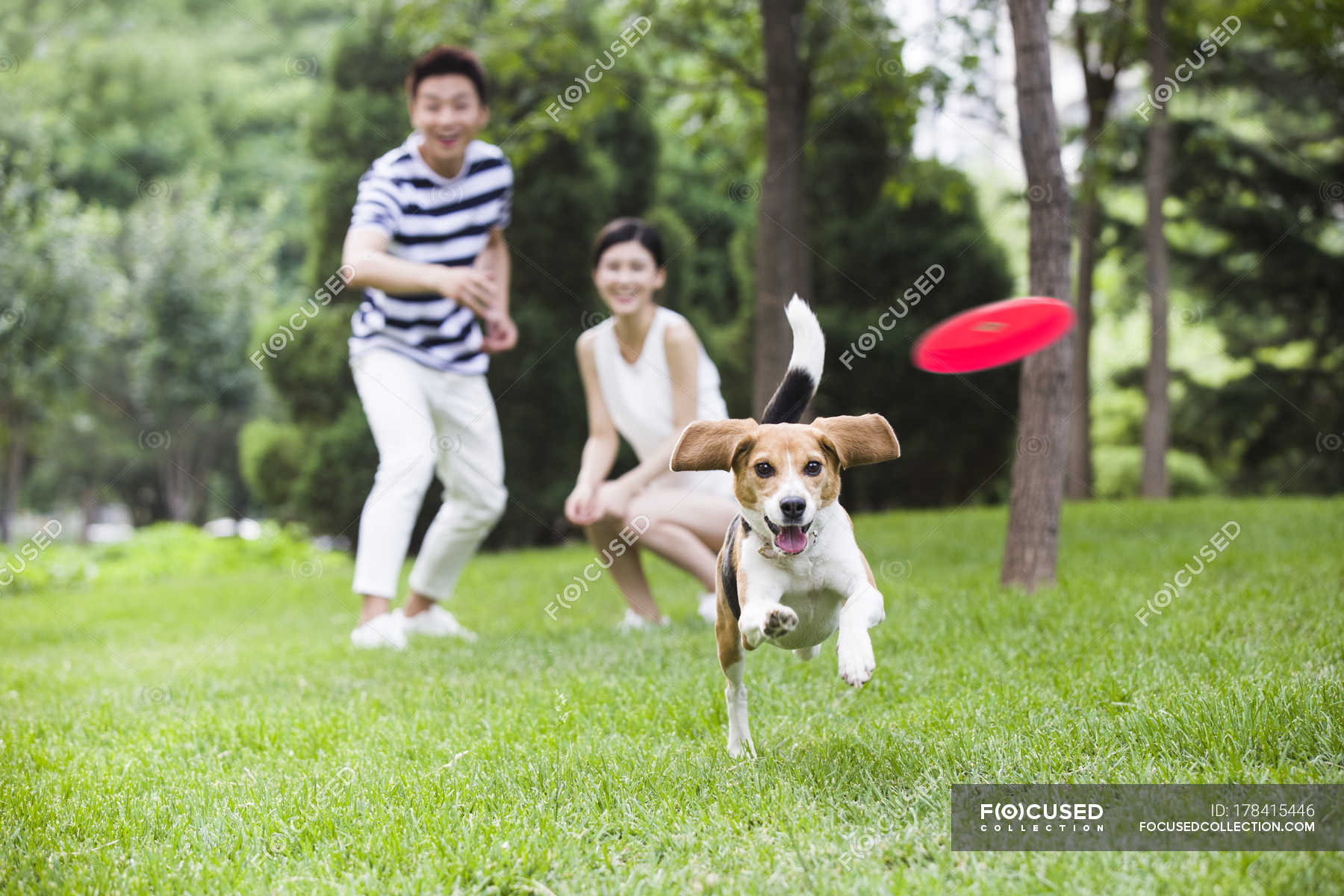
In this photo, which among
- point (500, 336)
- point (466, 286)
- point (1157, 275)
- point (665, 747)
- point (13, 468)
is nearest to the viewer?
point (665, 747)

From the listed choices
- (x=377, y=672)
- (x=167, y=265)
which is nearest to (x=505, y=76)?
(x=377, y=672)

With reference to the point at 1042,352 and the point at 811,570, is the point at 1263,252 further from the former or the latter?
the point at 811,570

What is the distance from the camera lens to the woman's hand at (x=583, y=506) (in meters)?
4.97

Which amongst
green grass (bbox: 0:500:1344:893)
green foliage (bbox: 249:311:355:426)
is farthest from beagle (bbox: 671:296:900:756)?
green foliage (bbox: 249:311:355:426)

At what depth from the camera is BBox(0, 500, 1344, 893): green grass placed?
7.30ft

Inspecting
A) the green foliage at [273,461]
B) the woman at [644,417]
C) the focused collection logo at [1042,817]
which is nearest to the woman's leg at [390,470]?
the woman at [644,417]

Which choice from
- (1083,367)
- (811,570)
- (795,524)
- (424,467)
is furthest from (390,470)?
(1083,367)

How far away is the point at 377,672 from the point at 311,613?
3271 millimetres

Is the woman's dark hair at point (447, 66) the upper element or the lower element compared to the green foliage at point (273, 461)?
upper

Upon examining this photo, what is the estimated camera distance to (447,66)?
5406 millimetres

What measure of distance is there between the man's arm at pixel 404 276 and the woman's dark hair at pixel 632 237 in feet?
2.00

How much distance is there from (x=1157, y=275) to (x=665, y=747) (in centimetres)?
1016

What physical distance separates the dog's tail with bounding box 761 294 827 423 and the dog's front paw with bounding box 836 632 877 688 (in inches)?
25.9

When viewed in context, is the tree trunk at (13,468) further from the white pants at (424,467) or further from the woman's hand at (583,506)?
the woman's hand at (583,506)
